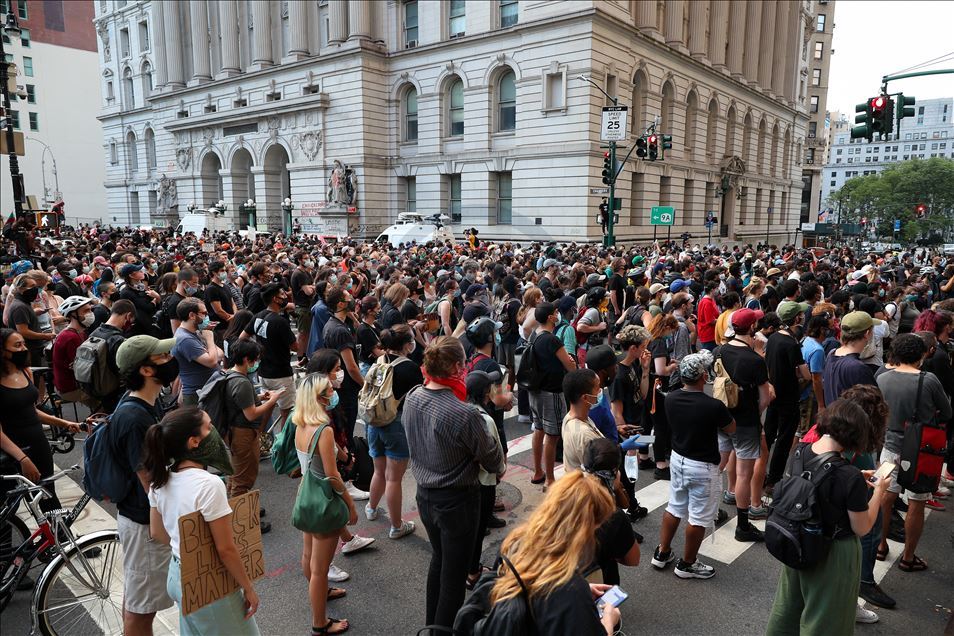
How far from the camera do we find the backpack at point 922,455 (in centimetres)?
479

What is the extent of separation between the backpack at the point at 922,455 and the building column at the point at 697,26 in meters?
43.8

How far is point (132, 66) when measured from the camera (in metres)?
60.0

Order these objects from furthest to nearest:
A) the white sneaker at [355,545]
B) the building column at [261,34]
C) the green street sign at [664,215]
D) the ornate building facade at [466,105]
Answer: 1. the building column at [261,34]
2. the ornate building facade at [466,105]
3. the green street sign at [664,215]
4. the white sneaker at [355,545]

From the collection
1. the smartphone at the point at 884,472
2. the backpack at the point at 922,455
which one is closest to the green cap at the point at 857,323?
the backpack at the point at 922,455

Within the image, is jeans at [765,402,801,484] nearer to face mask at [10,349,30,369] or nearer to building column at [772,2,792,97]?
face mask at [10,349,30,369]

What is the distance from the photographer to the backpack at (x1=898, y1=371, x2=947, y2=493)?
4.79m

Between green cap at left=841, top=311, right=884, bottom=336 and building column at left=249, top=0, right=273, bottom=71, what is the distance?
49.2m

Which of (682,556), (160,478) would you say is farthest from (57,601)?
(682,556)

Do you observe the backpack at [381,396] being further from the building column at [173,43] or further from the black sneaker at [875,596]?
the building column at [173,43]

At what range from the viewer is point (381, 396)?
210 inches

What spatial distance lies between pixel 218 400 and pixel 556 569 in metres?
4.04

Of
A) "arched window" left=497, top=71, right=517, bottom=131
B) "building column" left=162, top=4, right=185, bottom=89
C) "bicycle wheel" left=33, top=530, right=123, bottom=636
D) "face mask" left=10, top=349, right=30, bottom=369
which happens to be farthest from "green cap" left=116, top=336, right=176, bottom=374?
"building column" left=162, top=4, right=185, bottom=89

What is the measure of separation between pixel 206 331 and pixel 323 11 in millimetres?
43843

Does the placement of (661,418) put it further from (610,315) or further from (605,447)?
Answer: (610,315)
